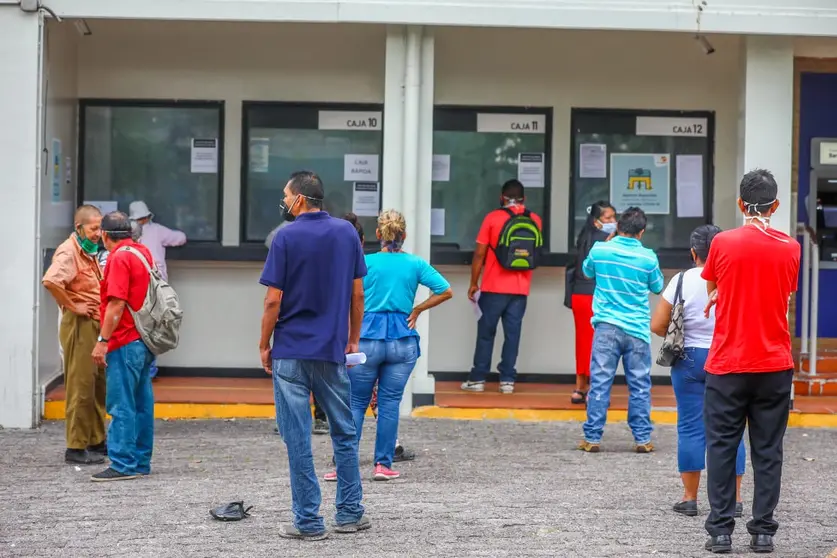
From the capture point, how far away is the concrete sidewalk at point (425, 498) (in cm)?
676

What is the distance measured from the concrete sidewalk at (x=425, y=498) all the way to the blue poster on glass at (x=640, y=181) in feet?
7.81

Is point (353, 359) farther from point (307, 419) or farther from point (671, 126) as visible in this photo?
point (671, 126)

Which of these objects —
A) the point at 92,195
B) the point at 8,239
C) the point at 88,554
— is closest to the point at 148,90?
the point at 92,195

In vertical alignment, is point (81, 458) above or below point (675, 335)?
below

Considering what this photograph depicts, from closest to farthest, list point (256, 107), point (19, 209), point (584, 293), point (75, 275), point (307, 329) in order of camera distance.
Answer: point (307, 329) → point (75, 275) → point (19, 209) → point (584, 293) → point (256, 107)

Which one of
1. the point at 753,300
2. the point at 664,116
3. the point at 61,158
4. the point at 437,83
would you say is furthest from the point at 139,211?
the point at 753,300

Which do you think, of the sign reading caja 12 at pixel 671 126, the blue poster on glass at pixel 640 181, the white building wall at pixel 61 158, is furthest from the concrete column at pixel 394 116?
the white building wall at pixel 61 158

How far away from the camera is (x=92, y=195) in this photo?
11742 mm

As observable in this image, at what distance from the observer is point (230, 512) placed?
7.18m

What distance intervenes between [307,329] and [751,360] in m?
2.17

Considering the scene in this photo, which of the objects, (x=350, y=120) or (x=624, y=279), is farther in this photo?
(x=350, y=120)

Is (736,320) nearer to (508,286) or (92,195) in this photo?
(508,286)

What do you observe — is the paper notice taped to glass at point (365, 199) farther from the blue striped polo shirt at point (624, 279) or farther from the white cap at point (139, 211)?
the blue striped polo shirt at point (624, 279)

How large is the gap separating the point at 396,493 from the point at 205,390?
357cm
